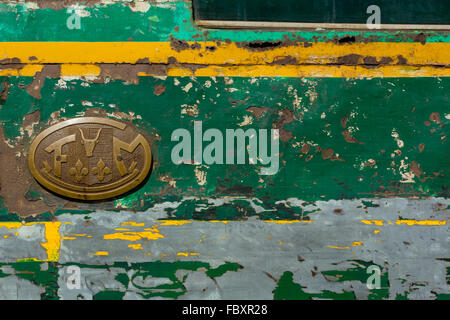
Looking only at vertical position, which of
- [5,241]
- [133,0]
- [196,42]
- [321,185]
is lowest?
[5,241]

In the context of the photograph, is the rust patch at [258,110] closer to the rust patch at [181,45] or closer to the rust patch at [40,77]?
the rust patch at [181,45]

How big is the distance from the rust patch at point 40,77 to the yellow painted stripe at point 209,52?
31 millimetres

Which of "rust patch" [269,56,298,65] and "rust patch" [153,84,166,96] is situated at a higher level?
"rust patch" [269,56,298,65]

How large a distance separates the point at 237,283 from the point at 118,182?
0.70 metres

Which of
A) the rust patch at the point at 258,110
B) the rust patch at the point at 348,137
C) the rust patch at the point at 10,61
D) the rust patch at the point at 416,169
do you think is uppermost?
the rust patch at the point at 10,61

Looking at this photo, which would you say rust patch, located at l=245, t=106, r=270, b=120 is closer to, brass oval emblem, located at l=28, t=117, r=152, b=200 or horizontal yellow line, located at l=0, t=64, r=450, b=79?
horizontal yellow line, located at l=0, t=64, r=450, b=79

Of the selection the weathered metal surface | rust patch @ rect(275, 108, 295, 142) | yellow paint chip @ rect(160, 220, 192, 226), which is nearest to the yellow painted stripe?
the weathered metal surface

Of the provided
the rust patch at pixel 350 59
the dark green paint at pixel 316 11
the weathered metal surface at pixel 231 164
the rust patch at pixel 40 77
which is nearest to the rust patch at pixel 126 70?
the weathered metal surface at pixel 231 164

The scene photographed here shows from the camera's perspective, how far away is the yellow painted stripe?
1.89 m

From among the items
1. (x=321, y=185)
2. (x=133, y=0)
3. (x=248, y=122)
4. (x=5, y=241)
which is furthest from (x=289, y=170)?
(x=5, y=241)

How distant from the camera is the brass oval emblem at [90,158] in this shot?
1876 millimetres

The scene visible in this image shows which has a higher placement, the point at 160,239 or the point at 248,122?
the point at 248,122
